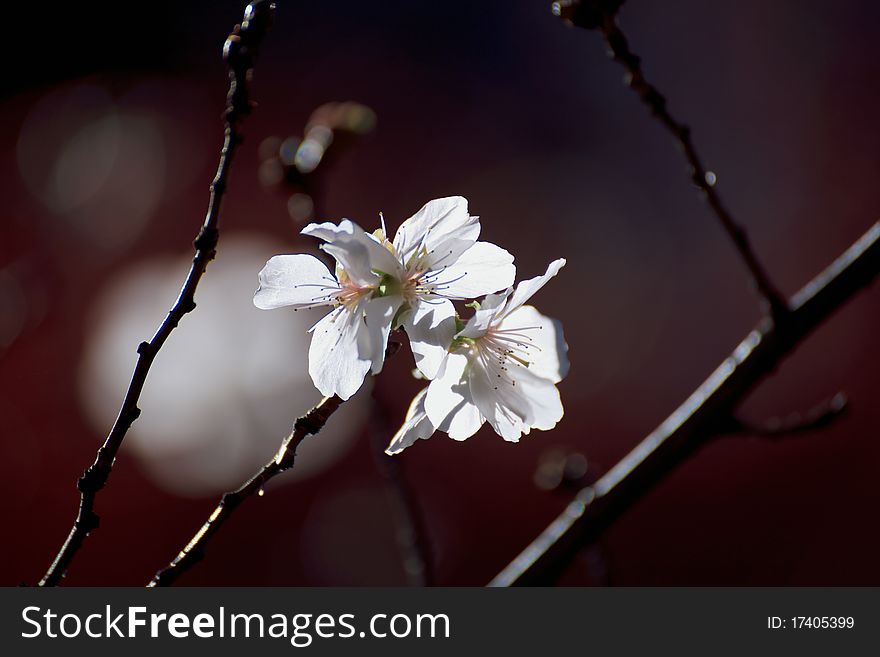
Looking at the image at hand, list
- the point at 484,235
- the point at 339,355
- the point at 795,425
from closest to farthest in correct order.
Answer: the point at 339,355
the point at 795,425
the point at 484,235

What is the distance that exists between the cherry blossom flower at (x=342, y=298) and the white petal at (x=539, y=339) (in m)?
0.13

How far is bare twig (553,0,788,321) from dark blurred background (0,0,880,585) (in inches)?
57.7

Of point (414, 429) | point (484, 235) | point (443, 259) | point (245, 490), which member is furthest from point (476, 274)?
point (484, 235)

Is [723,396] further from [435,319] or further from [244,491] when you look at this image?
[244,491]

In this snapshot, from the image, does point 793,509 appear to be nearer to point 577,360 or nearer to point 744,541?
point 744,541

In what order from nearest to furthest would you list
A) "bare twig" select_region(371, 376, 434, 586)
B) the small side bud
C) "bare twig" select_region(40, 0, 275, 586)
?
"bare twig" select_region(40, 0, 275, 586)
the small side bud
"bare twig" select_region(371, 376, 434, 586)

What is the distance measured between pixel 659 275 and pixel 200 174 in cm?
162

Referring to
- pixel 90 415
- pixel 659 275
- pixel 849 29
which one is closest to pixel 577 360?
pixel 659 275

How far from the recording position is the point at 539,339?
24.6 inches

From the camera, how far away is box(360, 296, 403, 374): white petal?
1.67ft

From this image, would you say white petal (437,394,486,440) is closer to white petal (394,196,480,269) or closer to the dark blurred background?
white petal (394,196,480,269)

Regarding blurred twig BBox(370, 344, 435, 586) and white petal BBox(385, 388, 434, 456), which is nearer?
white petal BBox(385, 388, 434, 456)

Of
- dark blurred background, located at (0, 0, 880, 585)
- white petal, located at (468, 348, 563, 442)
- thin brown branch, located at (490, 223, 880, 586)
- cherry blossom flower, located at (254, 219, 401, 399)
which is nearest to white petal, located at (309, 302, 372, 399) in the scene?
cherry blossom flower, located at (254, 219, 401, 399)

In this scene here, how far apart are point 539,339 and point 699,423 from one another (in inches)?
6.5
